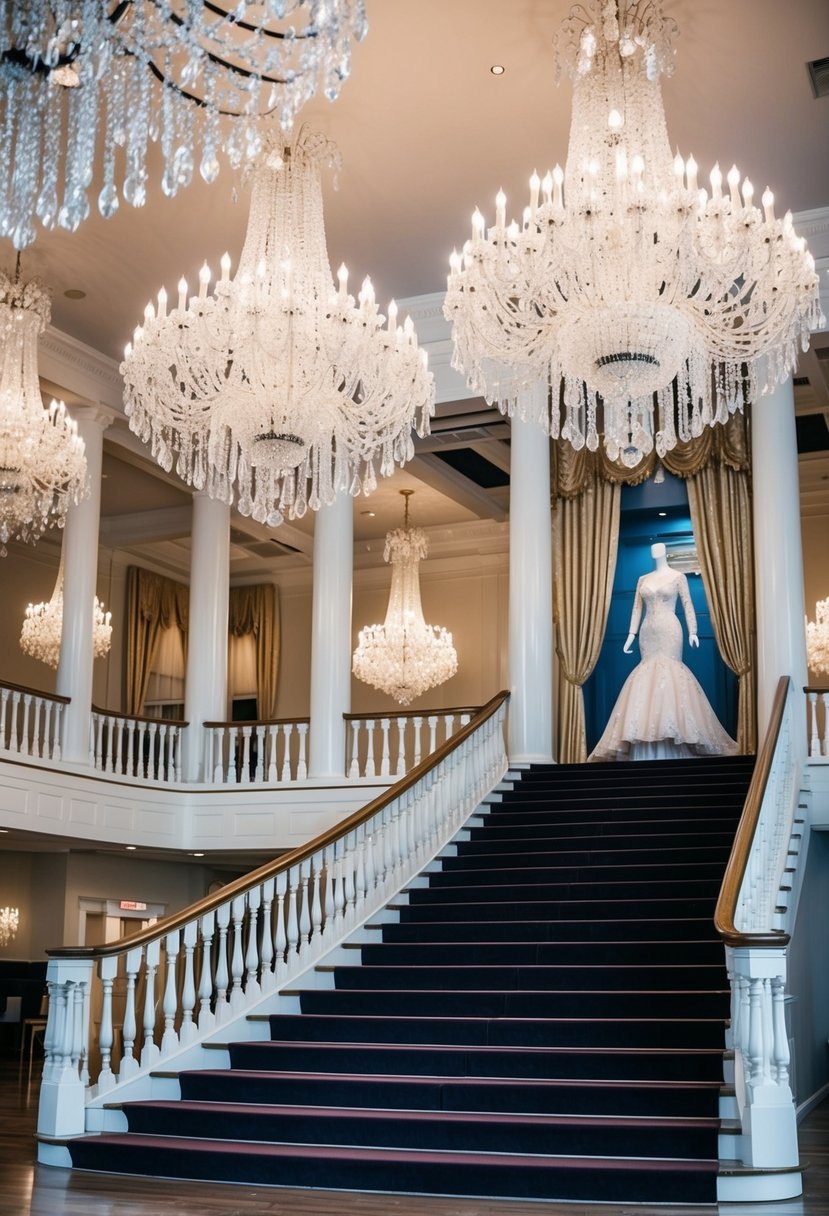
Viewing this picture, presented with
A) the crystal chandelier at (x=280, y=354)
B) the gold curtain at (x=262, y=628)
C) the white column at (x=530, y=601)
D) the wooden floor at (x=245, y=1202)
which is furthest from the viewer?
the gold curtain at (x=262, y=628)

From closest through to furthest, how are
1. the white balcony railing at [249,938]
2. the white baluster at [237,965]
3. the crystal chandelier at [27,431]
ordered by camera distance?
the white balcony railing at [249,938]
the white baluster at [237,965]
the crystal chandelier at [27,431]

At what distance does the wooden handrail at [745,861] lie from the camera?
267 inches

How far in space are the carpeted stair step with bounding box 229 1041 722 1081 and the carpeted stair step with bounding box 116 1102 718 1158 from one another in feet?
1.52

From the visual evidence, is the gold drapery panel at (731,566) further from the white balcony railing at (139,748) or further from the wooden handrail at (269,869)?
the white balcony railing at (139,748)

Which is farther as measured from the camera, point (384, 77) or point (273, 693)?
point (273, 693)

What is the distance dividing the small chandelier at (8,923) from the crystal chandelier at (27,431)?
22.7 feet

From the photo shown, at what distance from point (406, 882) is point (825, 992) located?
144 inches

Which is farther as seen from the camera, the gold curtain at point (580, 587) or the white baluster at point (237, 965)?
the gold curtain at point (580, 587)

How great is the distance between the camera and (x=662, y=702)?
1327cm

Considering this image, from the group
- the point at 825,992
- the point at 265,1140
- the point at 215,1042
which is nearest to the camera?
the point at 265,1140

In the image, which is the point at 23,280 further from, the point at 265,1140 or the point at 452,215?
the point at 265,1140

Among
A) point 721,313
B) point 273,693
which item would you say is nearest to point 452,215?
point 721,313

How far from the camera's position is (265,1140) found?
7469 millimetres

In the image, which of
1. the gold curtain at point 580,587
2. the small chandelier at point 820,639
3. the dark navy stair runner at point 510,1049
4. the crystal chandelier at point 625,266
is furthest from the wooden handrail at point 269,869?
the small chandelier at point 820,639
